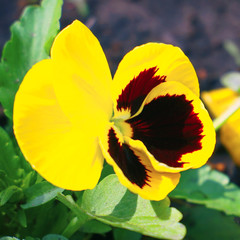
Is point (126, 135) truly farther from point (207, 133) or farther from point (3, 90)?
point (3, 90)

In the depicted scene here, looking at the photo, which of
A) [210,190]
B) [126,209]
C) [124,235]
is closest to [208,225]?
[210,190]

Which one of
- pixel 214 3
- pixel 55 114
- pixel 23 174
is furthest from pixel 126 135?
pixel 214 3

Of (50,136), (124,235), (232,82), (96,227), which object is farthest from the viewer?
(232,82)

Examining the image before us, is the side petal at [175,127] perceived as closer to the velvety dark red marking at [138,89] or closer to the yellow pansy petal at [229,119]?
the velvety dark red marking at [138,89]

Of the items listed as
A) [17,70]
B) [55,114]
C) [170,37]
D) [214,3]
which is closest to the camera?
[55,114]

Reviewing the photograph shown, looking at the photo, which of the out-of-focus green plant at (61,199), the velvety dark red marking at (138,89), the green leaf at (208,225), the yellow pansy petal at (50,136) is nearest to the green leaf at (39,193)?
the out-of-focus green plant at (61,199)

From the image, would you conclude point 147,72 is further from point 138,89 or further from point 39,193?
point 39,193
